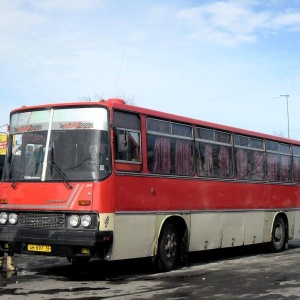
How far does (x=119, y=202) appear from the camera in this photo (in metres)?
9.84

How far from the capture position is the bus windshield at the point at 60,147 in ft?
31.8

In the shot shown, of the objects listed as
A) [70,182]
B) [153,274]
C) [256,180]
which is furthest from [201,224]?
[70,182]

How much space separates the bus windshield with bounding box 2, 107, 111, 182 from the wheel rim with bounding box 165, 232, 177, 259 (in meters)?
2.44

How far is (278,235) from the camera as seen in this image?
51.7 ft

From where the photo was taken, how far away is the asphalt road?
8.51 metres

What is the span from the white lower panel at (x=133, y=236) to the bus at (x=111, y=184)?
18 millimetres

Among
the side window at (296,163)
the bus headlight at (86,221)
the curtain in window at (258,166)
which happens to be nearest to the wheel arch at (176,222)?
the bus headlight at (86,221)

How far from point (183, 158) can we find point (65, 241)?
138 inches

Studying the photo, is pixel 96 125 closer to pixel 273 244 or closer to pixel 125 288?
pixel 125 288

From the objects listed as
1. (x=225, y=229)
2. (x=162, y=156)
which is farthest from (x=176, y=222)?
(x=225, y=229)

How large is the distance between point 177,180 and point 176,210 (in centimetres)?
62

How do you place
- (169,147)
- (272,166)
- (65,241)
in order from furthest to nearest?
(272,166), (169,147), (65,241)

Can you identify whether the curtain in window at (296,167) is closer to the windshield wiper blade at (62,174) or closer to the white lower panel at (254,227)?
the white lower panel at (254,227)

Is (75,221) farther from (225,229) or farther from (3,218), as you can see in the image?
(225,229)
